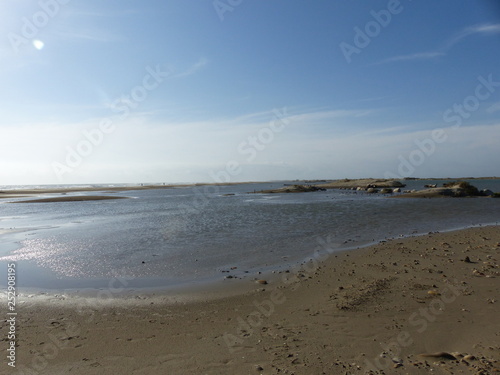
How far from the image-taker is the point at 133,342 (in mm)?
6699

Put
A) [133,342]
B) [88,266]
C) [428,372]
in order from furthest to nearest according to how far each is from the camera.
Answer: [88,266]
[133,342]
[428,372]

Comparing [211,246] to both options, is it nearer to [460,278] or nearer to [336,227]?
[336,227]

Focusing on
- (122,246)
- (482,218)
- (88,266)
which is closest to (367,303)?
(88,266)

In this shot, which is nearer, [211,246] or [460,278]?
[460,278]

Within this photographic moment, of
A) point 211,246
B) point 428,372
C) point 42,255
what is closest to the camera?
point 428,372

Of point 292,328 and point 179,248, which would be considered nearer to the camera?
point 292,328

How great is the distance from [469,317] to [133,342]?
774 cm

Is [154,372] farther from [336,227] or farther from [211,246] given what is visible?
[336,227]

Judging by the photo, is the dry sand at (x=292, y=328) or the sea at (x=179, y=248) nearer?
the dry sand at (x=292, y=328)

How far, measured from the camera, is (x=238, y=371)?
552 cm

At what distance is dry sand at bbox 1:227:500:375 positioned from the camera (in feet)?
18.7

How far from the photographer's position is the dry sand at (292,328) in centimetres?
570

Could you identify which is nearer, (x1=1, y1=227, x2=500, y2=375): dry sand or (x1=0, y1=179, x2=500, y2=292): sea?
(x1=1, y1=227, x2=500, y2=375): dry sand

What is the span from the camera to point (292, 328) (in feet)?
23.4
